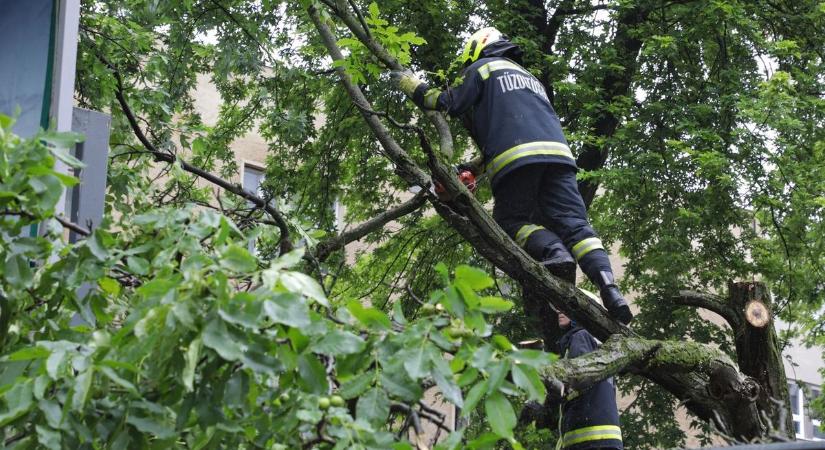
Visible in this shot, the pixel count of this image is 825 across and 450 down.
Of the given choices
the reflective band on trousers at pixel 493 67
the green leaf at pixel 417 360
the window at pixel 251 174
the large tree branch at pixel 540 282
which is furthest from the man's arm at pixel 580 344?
the window at pixel 251 174

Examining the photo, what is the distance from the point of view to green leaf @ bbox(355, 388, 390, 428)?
246cm

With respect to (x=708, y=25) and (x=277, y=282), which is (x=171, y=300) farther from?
(x=708, y=25)

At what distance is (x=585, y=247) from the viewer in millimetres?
5840

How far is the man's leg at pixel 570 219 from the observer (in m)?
5.77

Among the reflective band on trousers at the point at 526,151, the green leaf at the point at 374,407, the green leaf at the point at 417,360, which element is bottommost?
the green leaf at the point at 374,407

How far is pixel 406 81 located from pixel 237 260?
4.10 m

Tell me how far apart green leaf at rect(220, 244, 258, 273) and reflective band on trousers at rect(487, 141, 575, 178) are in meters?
3.59

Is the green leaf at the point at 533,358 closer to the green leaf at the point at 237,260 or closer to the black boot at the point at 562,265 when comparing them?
the green leaf at the point at 237,260

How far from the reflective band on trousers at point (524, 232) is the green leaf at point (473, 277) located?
3.37 metres

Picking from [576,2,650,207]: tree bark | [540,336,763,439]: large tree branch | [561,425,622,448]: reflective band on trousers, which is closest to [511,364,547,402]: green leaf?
[540,336,763,439]: large tree branch

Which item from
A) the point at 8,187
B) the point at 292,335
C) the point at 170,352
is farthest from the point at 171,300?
the point at 8,187

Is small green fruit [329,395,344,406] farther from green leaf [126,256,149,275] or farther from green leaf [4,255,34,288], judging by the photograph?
green leaf [4,255,34,288]

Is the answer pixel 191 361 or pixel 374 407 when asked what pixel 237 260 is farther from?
pixel 374 407

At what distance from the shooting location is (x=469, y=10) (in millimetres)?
10367
